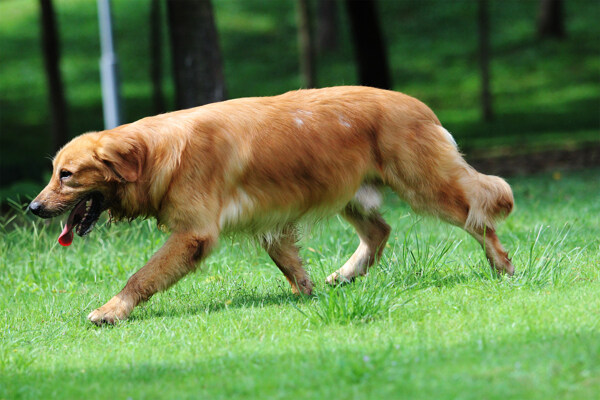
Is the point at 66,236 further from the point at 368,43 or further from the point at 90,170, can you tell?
the point at 368,43

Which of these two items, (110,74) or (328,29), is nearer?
(110,74)

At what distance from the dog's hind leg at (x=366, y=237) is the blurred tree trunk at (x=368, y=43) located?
11290 millimetres

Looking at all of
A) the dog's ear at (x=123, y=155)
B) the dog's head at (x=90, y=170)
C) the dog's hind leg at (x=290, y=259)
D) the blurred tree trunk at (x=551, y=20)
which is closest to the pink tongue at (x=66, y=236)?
the dog's head at (x=90, y=170)

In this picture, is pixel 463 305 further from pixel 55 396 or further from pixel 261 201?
pixel 55 396

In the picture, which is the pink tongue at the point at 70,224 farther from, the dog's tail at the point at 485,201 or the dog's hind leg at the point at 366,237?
the dog's tail at the point at 485,201

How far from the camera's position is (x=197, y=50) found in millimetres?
10797

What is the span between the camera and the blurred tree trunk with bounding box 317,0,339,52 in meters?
30.5

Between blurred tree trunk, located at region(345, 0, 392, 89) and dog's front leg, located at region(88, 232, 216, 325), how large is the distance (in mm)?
12458

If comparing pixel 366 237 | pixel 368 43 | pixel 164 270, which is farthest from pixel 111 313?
pixel 368 43

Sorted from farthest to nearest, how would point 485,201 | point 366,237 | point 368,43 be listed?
point 368,43, point 366,237, point 485,201

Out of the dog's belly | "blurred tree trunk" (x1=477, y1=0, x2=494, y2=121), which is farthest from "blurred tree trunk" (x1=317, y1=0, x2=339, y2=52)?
the dog's belly

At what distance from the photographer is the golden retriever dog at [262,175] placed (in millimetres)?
5848

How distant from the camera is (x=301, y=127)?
6.05 m

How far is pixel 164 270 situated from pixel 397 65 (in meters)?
25.0
